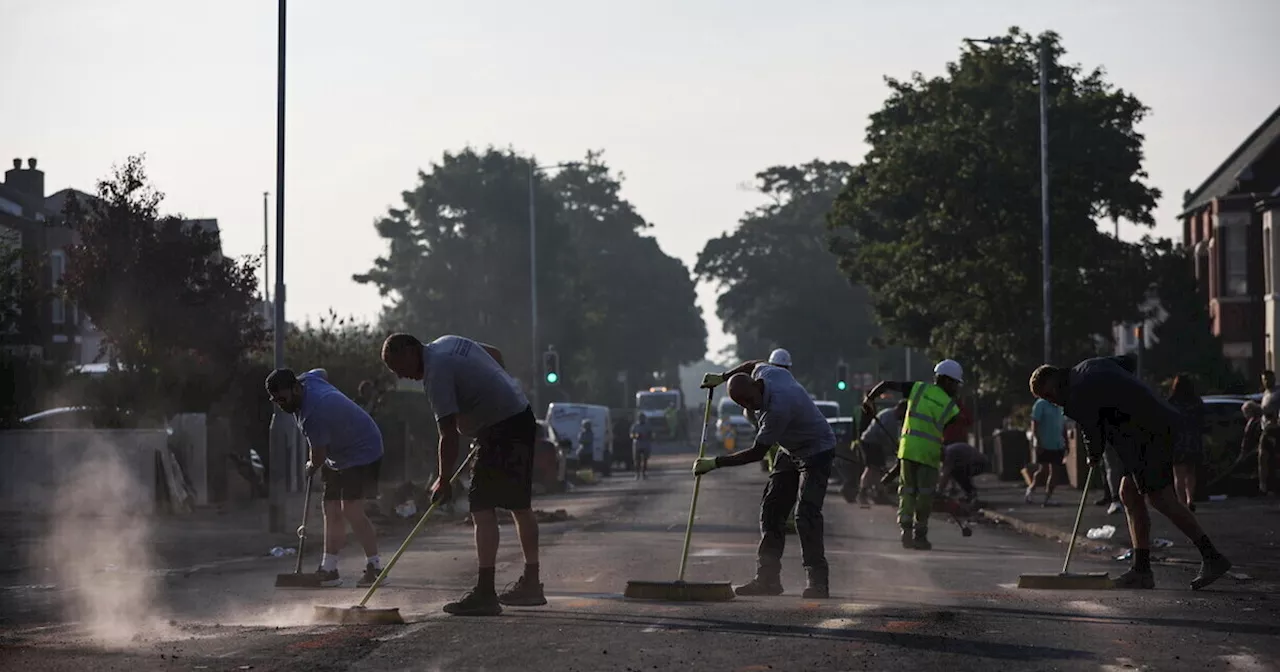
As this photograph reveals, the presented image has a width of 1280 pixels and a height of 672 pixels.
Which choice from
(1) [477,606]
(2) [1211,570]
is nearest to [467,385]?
(1) [477,606]

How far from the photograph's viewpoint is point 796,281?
97812 millimetres

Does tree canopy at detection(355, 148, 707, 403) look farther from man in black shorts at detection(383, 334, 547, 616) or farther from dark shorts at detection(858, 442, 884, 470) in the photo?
man in black shorts at detection(383, 334, 547, 616)

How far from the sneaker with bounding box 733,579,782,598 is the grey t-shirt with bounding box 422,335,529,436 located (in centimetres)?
255

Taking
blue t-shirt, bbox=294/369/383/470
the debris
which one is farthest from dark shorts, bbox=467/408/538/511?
the debris

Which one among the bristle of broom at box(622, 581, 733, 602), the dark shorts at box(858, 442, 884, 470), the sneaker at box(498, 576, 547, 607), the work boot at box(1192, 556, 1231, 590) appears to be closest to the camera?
the sneaker at box(498, 576, 547, 607)

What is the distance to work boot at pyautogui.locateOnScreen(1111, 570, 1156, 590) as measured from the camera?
14.1 metres

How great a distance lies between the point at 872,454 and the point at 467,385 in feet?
56.1

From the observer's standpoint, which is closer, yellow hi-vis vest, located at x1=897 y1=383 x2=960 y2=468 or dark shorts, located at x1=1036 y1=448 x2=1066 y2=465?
yellow hi-vis vest, located at x1=897 y1=383 x2=960 y2=468

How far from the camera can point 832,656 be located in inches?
377

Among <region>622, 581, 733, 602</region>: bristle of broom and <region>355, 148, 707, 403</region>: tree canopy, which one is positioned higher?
<region>355, 148, 707, 403</region>: tree canopy

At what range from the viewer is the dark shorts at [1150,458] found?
13.8 metres

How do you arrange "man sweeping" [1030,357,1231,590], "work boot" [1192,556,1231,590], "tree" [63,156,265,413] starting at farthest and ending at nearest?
"tree" [63,156,265,413]
"work boot" [1192,556,1231,590]
"man sweeping" [1030,357,1231,590]

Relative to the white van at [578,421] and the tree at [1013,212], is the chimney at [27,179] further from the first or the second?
the tree at [1013,212]

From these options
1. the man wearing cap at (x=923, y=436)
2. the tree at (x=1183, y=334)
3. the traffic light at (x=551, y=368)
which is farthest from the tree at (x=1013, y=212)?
the man wearing cap at (x=923, y=436)
